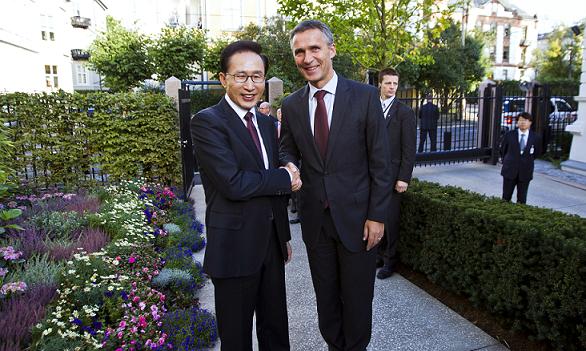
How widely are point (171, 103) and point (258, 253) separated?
273 inches

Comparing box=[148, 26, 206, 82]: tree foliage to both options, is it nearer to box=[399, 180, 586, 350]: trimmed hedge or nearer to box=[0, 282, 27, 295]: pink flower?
box=[399, 180, 586, 350]: trimmed hedge

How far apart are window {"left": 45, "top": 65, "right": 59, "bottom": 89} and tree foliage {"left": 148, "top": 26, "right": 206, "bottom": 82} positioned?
58.3 ft

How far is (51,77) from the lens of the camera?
35.6 meters

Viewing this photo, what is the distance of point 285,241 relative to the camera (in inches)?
103

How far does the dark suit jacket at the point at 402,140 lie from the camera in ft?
A: 14.9

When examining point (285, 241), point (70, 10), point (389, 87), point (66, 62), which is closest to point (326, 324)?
point (285, 241)

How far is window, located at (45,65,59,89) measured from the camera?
35344 mm

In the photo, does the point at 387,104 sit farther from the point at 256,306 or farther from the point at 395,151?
the point at 256,306

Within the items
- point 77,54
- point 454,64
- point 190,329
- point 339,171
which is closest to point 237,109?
point 339,171

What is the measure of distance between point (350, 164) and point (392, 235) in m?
2.39

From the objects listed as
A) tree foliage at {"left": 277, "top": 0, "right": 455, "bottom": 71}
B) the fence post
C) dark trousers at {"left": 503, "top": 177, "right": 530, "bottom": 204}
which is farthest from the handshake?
the fence post

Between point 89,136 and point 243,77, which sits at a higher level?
point 243,77

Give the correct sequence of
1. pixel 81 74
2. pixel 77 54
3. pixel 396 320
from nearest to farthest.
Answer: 1. pixel 396 320
2. pixel 77 54
3. pixel 81 74

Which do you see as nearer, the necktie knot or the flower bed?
the necktie knot
